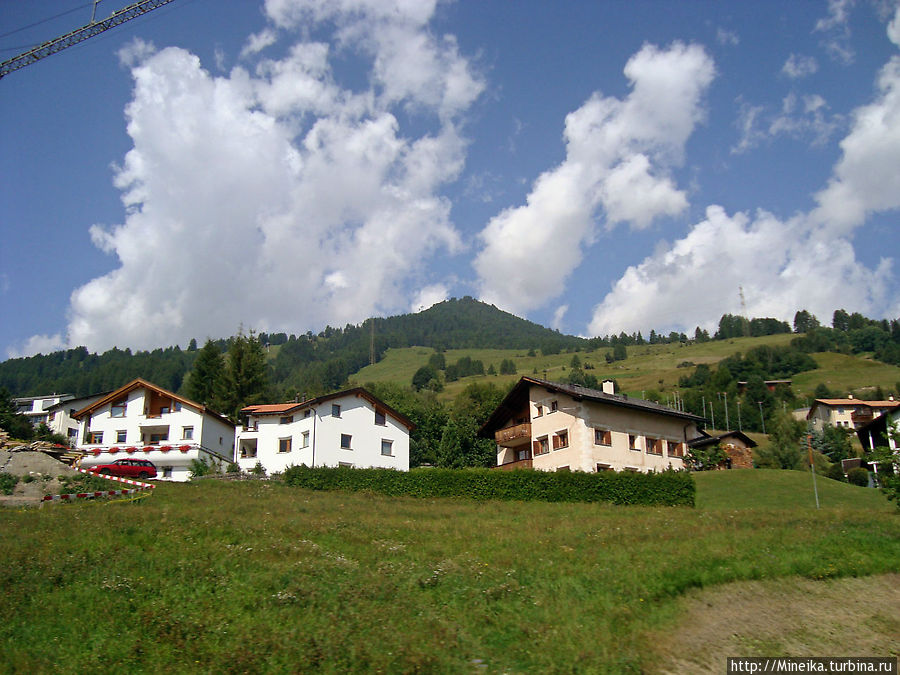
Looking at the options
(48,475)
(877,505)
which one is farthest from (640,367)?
(48,475)

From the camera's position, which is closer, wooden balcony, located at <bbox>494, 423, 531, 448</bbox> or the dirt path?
the dirt path

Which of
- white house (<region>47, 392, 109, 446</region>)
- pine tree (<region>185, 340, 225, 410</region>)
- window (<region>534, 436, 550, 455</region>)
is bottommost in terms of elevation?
window (<region>534, 436, 550, 455</region>)

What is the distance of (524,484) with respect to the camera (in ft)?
137

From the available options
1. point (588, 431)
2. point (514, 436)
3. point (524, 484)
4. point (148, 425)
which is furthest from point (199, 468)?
point (588, 431)

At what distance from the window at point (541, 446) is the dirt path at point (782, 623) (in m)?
38.4

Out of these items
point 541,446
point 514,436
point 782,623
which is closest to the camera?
point 782,623

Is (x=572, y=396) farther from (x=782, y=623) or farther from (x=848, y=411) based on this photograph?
(x=848, y=411)

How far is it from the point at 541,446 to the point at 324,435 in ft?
62.3

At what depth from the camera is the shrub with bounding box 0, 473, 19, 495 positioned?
126 ft

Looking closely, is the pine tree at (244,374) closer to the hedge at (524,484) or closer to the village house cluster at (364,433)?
the village house cluster at (364,433)

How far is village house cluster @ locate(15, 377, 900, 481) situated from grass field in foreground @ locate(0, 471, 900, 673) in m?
23.8

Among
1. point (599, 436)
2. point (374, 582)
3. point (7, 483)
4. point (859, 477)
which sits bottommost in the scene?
point (374, 582)

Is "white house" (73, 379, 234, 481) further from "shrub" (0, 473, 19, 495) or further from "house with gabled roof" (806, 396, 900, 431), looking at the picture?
"house with gabled roof" (806, 396, 900, 431)

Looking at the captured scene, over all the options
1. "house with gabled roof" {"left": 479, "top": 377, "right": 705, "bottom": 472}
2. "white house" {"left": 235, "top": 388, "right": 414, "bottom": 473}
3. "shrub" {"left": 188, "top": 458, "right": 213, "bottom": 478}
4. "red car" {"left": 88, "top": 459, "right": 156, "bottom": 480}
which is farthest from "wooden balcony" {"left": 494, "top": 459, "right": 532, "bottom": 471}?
"red car" {"left": 88, "top": 459, "right": 156, "bottom": 480}
